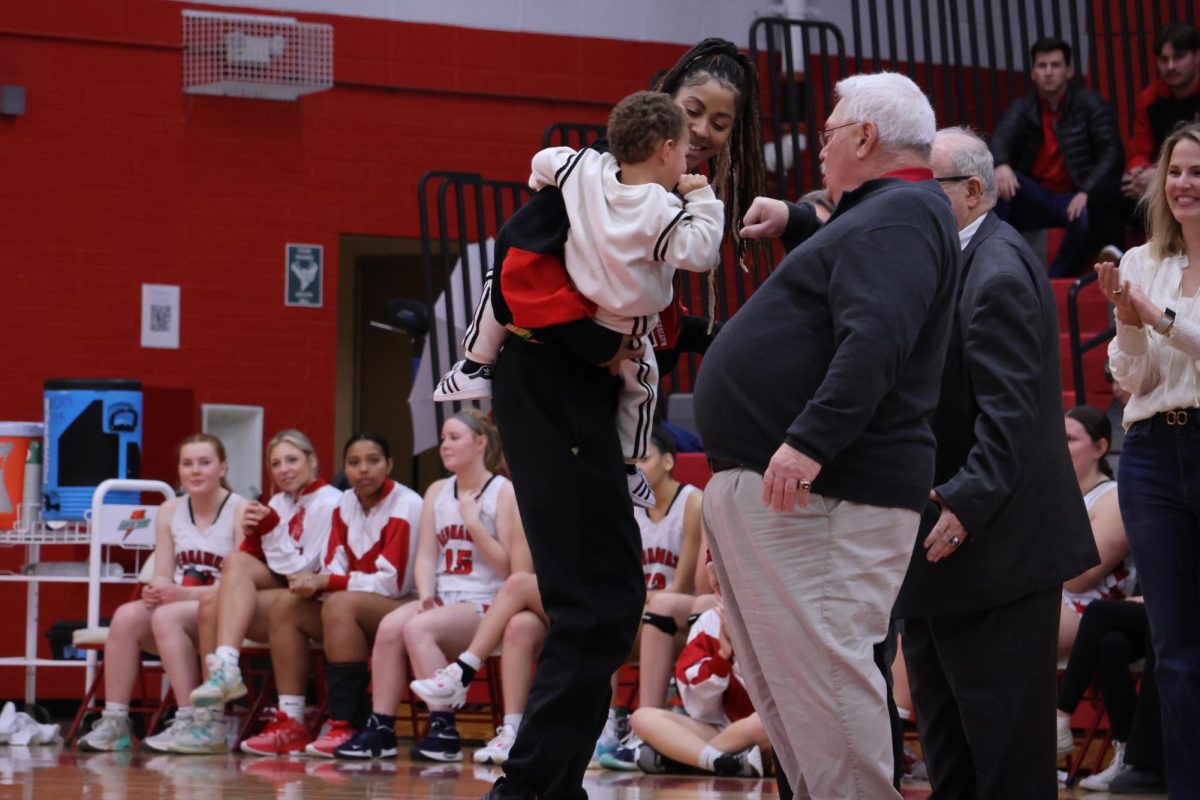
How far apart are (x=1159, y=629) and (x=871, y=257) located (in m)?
1.46

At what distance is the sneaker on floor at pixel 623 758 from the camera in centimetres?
583

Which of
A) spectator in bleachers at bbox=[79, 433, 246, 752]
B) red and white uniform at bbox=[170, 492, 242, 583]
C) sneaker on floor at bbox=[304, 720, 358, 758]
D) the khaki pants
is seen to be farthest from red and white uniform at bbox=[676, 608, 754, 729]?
the khaki pants

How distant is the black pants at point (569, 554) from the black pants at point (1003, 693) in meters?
0.65

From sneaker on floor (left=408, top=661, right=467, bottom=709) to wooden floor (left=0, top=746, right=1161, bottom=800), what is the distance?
26cm

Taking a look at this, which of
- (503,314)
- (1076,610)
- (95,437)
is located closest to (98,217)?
(95,437)

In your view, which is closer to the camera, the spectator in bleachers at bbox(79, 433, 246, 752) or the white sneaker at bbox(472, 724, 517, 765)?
the white sneaker at bbox(472, 724, 517, 765)

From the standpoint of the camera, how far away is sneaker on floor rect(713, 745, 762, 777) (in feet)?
18.0

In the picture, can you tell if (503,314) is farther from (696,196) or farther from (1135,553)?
(1135,553)

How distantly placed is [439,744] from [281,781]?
3.16ft

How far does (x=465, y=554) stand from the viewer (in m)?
6.61

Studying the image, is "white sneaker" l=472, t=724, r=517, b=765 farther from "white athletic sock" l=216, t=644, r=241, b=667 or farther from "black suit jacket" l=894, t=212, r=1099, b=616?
"black suit jacket" l=894, t=212, r=1099, b=616

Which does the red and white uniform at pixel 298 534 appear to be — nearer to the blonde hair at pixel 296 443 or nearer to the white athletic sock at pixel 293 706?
the blonde hair at pixel 296 443

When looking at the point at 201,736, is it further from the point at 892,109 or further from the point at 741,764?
the point at 892,109

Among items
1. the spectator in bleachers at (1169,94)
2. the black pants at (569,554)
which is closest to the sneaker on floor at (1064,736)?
the black pants at (569,554)
